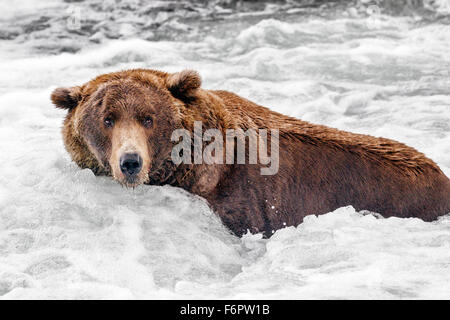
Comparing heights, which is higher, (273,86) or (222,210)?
(222,210)

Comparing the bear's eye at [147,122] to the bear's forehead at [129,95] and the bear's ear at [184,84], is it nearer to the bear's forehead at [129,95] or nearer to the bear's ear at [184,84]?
the bear's forehead at [129,95]

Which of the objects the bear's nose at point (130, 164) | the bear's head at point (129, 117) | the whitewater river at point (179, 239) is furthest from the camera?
the bear's head at point (129, 117)

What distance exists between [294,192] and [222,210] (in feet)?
2.22

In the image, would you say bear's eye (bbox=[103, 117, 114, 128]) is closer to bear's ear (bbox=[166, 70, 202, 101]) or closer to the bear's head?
the bear's head

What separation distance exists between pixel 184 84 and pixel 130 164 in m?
0.94

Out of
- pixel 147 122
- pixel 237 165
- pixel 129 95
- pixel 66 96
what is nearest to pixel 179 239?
pixel 237 165

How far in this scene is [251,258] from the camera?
18.8 ft

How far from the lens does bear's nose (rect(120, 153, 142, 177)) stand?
531 cm

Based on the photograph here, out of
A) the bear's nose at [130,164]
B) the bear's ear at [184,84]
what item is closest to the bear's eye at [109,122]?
the bear's nose at [130,164]

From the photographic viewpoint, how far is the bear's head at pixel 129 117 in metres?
5.54

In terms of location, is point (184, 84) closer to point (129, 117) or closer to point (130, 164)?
point (129, 117)

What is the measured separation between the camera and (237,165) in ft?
20.0
